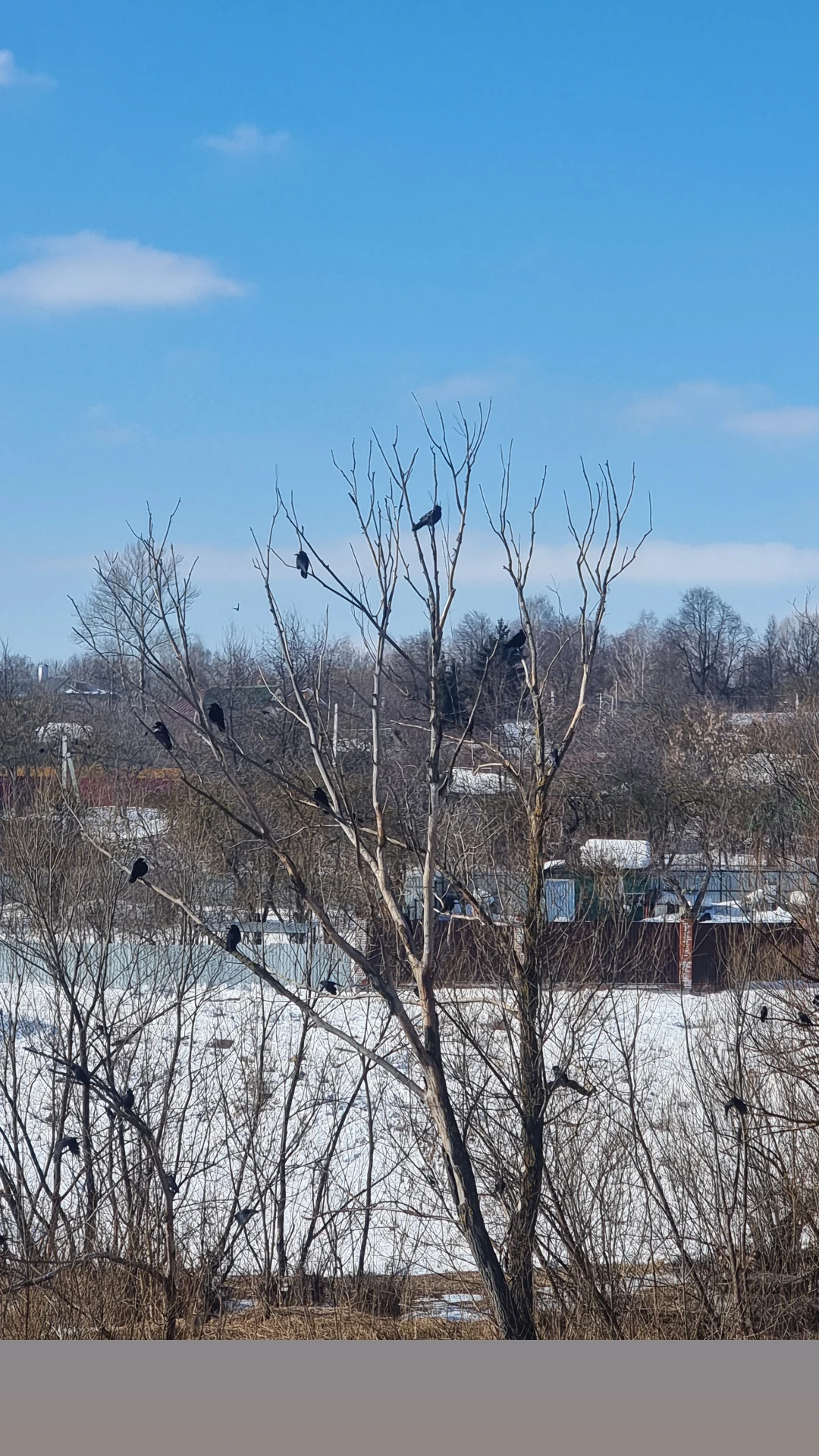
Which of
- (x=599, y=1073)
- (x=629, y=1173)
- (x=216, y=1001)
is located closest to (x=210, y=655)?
(x=216, y=1001)

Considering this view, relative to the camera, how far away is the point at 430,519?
4.72 metres

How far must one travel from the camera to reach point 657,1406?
2195mm

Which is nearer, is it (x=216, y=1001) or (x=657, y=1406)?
(x=657, y=1406)

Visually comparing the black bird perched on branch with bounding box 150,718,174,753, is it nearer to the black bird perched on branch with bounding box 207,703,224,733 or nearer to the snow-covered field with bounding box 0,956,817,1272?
the black bird perched on branch with bounding box 207,703,224,733

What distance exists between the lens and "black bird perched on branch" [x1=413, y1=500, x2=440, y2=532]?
15.5 ft

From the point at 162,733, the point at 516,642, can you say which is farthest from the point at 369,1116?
the point at 162,733

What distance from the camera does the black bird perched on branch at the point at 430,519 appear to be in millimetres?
4711

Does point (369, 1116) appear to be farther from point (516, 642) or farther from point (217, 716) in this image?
point (217, 716)

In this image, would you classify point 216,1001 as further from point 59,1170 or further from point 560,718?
point 560,718

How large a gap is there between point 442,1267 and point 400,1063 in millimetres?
2205

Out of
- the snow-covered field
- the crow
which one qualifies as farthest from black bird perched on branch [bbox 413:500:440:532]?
the snow-covered field

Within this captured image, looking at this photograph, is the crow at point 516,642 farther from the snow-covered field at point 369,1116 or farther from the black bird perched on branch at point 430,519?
the snow-covered field at point 369,1116

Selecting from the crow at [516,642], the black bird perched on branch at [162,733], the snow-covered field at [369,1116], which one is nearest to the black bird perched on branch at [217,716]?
the black bird perched on branch at [162,733]

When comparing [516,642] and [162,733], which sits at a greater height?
[516,642]
